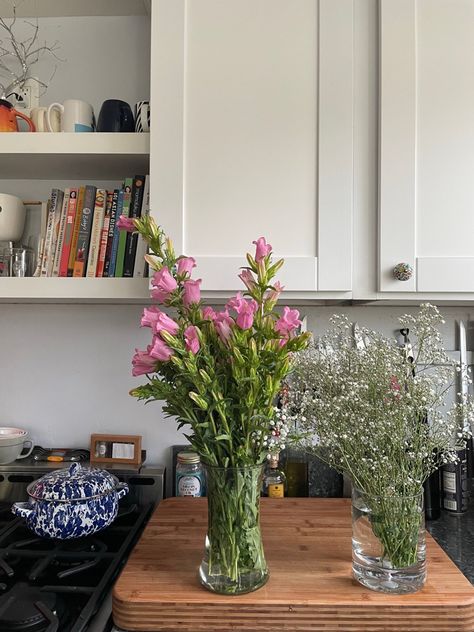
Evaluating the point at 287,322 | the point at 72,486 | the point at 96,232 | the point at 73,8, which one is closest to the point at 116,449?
the point at 72,486

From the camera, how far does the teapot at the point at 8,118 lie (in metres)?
1.27

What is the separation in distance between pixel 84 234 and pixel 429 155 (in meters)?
0.82

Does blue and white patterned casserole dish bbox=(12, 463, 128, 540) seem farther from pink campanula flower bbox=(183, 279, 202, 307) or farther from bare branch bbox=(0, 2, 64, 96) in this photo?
bare branch bbox=(0, 2, 64, 96)

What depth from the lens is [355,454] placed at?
89 centimetres

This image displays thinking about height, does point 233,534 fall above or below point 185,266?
below

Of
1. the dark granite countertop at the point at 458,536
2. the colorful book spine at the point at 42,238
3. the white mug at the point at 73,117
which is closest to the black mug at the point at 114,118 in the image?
the white mug at the point at 73,117

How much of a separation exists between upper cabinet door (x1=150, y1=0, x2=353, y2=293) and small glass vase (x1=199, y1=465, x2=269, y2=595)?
42cm

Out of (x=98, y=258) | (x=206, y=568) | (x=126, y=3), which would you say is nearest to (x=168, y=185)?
(x=98, y=258)

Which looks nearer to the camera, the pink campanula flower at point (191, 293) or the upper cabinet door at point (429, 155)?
the pink campanula flower at point (191, 293)

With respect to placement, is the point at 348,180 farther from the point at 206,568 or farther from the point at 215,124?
the point at 206,568

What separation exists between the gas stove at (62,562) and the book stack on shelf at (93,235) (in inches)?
20.9

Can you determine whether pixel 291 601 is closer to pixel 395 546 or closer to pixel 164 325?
pixel 395 546

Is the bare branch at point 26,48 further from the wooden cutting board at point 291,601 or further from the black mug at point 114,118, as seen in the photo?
the wooden cutting board at point 291,601

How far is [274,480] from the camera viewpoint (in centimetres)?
136
